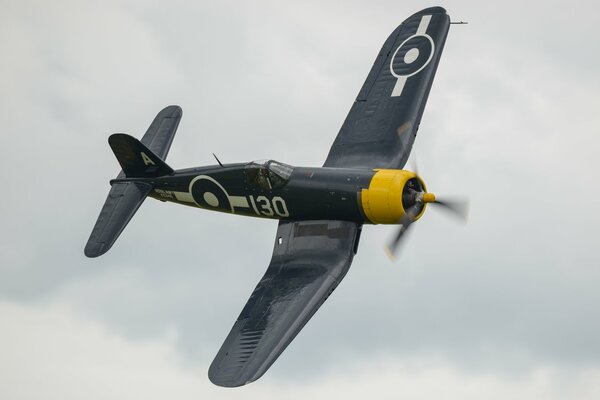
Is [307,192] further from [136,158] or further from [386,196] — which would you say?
[136,158]

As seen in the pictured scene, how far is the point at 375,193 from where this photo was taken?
2789 centimetres

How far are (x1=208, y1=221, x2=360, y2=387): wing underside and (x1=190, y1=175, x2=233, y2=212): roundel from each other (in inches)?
61.7

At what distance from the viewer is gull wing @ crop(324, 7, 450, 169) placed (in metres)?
29.8

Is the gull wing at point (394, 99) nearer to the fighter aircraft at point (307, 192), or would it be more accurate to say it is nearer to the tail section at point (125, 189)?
the fighter aircraft at point (307, 192)

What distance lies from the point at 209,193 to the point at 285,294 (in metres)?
3.78

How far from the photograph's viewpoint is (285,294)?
27469 millimetres

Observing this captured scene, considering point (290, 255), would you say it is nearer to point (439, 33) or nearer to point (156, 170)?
point (156, 170)

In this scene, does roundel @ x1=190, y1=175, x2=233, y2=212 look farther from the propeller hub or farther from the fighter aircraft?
the propeller hub

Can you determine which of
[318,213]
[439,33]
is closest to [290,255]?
[318,213]

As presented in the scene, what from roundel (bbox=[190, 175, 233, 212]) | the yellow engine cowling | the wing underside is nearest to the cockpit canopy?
the wing underside

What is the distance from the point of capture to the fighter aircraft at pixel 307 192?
1063 inches

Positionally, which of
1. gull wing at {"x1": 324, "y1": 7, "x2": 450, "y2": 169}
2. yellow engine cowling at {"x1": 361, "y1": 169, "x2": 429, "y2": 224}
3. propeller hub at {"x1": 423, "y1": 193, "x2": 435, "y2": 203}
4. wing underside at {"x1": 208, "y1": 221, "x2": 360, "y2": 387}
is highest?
gull wing at {"x1": 324, "y1": 7, "x2": 450, "y2": 169}

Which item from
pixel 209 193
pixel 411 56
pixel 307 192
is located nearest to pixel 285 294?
pixel 307 192

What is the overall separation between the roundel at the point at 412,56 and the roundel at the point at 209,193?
4.87m
